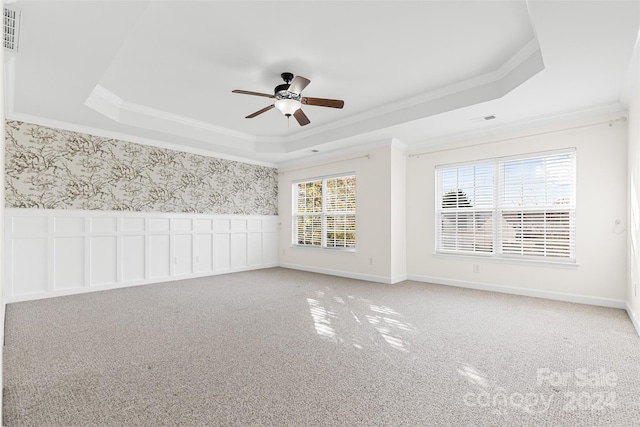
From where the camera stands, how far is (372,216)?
5633 mm

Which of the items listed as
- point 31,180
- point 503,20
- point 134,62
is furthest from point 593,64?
point 31,180

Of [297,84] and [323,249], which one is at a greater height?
[297,84]

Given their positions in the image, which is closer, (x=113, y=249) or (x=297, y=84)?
(x=297, y=84)

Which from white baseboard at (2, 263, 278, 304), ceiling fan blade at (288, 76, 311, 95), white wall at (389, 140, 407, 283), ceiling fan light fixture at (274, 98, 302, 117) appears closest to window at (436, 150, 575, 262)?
white wall at (389, 140, 407, 283)

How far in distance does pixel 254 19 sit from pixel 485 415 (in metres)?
3.23

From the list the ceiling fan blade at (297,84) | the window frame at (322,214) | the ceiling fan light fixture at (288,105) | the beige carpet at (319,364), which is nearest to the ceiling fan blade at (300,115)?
the ceiling fan light fixture at (288,105)

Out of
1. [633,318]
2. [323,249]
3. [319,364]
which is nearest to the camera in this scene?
[319,364]

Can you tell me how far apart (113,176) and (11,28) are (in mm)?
2886

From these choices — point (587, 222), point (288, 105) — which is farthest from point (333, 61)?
point (587, 222)

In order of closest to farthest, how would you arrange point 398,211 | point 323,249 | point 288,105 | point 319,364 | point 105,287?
point 319,364 → point 288,105 → point 105,287 → point 398,211 → point 323,249

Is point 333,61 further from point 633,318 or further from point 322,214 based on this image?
point 633,318

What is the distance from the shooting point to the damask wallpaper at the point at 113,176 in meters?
4.23

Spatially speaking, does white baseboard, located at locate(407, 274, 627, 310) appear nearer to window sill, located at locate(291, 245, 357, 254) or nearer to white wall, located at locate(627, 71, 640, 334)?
white wall, located at locate(627, 71, 640, 334)

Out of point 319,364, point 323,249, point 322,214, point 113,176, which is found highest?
point 113,176
